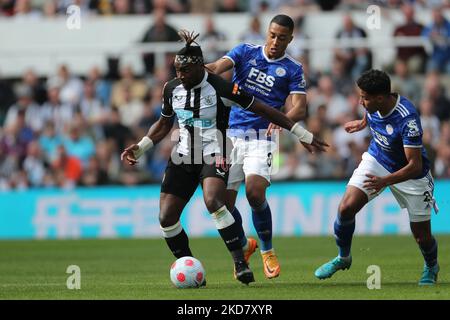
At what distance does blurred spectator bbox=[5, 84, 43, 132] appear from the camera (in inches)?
939

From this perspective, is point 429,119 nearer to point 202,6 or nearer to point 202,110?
point 202,6

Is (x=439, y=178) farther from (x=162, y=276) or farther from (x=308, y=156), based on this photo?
(x=162, y=276)

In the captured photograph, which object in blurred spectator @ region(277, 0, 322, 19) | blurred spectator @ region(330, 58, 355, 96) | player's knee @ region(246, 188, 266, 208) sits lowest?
blurred spectator @ region(330, 58, 355, 96)

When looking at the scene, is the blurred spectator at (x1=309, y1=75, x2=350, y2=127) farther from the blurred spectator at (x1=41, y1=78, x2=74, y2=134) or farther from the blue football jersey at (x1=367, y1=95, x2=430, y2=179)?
the blue football jersey at (x1=367, y1=95, x2=430, y2=179)

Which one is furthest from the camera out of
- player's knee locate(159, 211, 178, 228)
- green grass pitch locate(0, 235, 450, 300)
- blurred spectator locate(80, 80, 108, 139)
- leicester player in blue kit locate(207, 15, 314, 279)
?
blurred spectator locate(80, 80, 108, 139)

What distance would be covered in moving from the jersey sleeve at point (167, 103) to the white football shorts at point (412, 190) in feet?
6.89

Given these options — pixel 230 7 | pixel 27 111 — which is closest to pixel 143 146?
pixel 27 111

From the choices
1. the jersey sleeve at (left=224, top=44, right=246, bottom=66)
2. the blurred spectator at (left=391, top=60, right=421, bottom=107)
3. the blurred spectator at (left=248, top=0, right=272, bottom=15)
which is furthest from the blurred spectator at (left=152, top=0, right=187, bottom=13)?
the jersey sleeve at (left=224, top=44, right=246, bottom=66)

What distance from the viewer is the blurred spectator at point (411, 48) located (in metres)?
22.7

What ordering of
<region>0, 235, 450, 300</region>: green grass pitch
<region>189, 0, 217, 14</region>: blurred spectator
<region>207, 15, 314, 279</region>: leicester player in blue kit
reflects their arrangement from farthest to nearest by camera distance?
<region>189, 0, 217, 14</region>: blurred spectator < <region>207, 15, 314, 279</region>: leicester player in blue kit < <region>0, 235, 450, 300</region>: green grass pitch

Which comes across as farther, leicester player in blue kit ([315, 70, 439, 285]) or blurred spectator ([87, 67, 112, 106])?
blurred spectator ([87, 67, 112, 106])

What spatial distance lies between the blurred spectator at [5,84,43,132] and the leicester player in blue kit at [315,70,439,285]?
13.4 metres

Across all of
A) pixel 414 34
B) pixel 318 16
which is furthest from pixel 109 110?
pixel 414 34

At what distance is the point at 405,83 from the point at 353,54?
128cm
